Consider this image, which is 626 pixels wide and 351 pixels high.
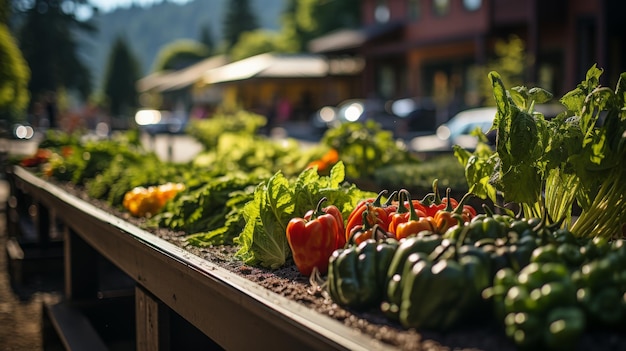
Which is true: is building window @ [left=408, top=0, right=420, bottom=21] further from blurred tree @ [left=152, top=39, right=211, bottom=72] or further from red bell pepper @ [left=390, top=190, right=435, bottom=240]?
blurred tree @ [left=152, top=39, right=211, bottom=72]

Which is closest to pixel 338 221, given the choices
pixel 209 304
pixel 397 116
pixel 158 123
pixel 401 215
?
pixel 401 215

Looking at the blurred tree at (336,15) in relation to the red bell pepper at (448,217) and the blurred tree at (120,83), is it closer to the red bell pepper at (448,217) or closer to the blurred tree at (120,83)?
the blurred tree at (120,83)

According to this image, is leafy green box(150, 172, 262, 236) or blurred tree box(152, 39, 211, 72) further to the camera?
blurred tree box(152, 39, 211, 72)

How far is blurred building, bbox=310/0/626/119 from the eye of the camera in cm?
2745

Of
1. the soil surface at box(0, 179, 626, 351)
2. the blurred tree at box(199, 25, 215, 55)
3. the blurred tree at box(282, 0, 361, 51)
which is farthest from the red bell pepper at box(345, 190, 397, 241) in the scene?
the blurred tree at box(199, 25, 215, 55)

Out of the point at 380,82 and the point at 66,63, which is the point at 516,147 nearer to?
the point at 380,82

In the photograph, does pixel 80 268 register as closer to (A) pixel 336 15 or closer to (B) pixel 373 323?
(B) pixel 373 323

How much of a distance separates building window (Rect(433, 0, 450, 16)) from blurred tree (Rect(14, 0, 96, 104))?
37.7 meters

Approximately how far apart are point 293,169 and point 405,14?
1330 inches

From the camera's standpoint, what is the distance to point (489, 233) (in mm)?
2533

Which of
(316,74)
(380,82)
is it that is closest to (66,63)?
(316,74)

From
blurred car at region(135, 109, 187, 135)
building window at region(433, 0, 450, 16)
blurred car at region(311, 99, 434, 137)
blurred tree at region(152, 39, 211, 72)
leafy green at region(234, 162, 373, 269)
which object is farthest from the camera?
blurred tree at region(152, 39, 211, 72)

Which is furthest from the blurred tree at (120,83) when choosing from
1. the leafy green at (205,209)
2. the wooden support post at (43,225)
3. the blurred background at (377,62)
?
the leafy green at (205,209)

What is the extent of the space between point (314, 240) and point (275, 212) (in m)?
0.44
